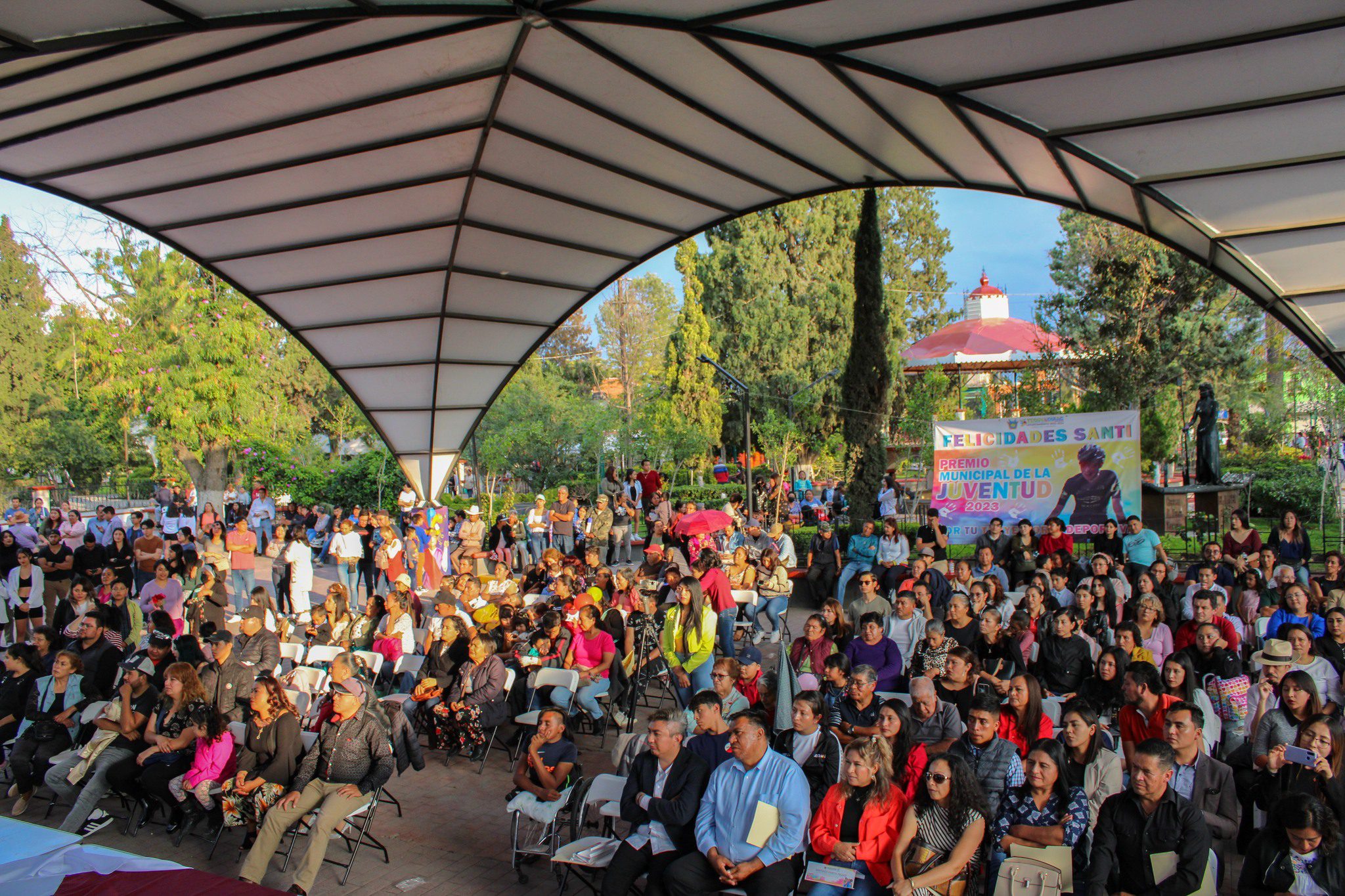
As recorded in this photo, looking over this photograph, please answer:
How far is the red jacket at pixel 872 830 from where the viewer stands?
4816mm

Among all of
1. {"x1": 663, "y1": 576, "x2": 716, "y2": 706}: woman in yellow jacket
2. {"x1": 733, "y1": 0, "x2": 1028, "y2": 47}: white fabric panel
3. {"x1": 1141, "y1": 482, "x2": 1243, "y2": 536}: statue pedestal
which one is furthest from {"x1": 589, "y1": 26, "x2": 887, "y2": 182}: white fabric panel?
{"x1": 1141, "y1": 482, "x2": 1243, "y2": 536}: statue pedestal

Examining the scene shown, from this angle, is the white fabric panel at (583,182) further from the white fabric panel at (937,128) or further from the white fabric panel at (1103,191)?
the white fabric panel at (1103,191)

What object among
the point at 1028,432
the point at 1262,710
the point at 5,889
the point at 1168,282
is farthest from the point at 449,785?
the point at 1168,282

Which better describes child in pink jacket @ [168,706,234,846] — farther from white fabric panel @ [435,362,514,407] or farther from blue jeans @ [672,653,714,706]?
white fabric panel @ [435,362,514,407]

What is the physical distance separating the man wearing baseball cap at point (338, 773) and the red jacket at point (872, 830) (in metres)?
2.94

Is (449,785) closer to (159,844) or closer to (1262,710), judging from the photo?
(159,844)

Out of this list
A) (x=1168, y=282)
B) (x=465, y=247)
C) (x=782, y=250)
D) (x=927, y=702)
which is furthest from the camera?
(x=782, y=250)

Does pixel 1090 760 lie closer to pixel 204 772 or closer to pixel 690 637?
pixel 690 637

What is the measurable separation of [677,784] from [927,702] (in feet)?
6.07

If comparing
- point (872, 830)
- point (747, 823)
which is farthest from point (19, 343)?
point (872, 830)

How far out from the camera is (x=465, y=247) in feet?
43.5

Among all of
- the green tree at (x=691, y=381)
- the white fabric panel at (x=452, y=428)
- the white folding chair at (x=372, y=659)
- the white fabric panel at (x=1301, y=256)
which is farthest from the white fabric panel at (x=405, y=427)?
the green tree at (x=691, y=381)

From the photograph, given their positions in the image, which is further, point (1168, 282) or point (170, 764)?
point (1168, 282)

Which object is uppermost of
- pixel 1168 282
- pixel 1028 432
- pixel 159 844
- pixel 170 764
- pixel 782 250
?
pixel 782 250
